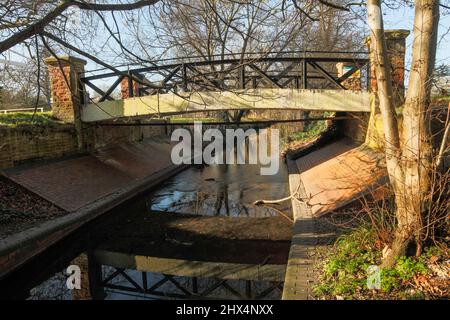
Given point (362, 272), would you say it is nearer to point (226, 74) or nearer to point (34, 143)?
point (226, 74)

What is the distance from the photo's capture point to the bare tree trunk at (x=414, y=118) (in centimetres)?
447

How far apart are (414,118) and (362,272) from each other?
6.87 feet

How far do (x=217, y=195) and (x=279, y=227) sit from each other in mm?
4847

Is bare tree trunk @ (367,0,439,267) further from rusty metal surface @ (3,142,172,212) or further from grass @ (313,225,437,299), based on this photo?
rusty metal surface @ (3,142,172,212)

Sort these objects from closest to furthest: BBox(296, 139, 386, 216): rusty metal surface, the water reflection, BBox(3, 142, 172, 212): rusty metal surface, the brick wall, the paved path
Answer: the paved path < the water reflection < BBox(296, 139, 386, 216): rusty metal surface < BBox(3, 142, 172, 212): rusty metal surface < the brick wall

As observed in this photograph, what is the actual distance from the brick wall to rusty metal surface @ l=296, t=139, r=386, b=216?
8423 millimetres

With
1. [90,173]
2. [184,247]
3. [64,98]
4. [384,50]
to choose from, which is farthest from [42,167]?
[384,50]

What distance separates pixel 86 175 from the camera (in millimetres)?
12320

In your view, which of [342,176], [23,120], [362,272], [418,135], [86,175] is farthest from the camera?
[86,175]

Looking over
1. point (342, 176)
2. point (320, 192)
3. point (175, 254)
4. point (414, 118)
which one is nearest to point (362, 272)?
point (414, 118)

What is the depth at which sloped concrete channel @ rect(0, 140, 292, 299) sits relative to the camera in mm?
6297

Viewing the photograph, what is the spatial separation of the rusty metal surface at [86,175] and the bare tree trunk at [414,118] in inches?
317

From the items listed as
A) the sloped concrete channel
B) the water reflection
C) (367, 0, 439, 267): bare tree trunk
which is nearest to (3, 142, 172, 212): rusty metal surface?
the sloped concrete channel
